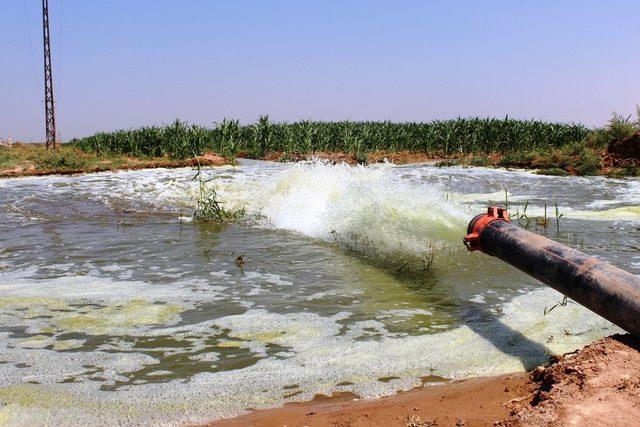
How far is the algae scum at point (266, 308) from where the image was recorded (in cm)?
334

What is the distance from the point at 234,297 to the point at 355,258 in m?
2.03

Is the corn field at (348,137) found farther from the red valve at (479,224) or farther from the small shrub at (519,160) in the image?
the red valve at (479,224)

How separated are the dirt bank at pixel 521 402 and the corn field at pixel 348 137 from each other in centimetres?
2425

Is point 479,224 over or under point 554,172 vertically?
under

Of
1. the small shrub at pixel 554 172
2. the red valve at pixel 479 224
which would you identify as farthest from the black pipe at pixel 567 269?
the small shrub at pixel 554 172

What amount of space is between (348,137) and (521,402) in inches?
1101

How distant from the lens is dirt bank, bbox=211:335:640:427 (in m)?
2.52

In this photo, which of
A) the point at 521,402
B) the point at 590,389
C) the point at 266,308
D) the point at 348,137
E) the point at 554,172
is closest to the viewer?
the point at 590,389

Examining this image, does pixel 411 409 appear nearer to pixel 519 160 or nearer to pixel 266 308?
pixel 266 308

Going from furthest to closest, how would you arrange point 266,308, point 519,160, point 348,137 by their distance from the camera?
point 348,137
point 519,160
point 266,308

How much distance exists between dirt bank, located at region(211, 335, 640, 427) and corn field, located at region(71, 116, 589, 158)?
79.6ft

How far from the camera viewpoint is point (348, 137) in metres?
30.4

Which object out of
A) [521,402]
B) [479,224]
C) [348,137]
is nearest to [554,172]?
[348,137]

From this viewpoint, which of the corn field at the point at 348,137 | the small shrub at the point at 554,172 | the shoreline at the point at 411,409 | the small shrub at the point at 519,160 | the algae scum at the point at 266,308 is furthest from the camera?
the corn field at the point at 348,137
